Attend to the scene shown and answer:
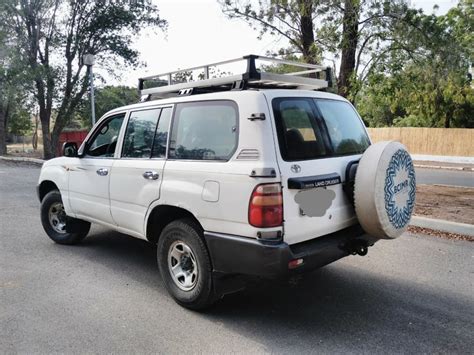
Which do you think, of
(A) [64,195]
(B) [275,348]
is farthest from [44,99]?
(B) [275,348]

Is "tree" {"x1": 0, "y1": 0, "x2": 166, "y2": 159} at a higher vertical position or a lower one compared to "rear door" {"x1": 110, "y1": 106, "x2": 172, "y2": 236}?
higher

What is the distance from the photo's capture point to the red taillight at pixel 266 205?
3.11m

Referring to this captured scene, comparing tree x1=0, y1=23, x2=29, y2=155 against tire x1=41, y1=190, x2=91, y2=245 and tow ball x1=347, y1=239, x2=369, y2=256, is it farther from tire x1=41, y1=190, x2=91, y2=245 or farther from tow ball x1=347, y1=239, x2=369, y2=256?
tow ball x1=347, y1=239, x2=369, y2=256

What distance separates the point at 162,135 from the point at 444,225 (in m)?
4.72

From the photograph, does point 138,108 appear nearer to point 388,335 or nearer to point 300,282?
point 300,282

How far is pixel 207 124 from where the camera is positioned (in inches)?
145

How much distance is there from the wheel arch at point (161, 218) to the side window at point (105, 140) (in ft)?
3.93

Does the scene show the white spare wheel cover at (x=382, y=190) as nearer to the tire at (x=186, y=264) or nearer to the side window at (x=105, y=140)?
the tire at (x=186, y=264)

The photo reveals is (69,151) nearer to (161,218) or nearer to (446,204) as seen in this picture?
(161,218)

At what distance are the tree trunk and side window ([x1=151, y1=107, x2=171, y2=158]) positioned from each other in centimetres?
532

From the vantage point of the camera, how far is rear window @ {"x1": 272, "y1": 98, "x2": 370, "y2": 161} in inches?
133

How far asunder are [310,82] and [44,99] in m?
17.8

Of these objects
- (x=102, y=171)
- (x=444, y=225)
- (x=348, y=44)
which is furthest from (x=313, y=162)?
(x=348, y=44)

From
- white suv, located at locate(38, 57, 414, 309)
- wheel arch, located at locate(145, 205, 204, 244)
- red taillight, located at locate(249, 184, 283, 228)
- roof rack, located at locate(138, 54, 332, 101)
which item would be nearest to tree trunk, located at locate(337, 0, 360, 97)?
roof rack, located at locate(138, 54, 332, 101)
